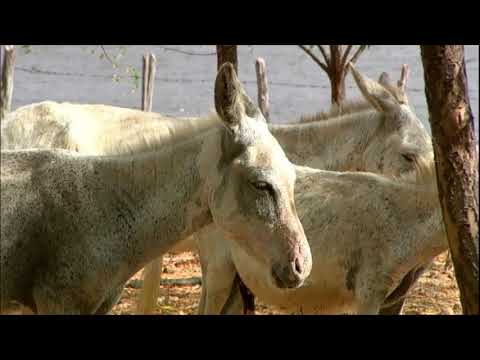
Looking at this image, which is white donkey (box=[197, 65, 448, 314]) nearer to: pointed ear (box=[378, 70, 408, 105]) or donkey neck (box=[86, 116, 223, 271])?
donkey neck (box=[86, 116, 223, 271])

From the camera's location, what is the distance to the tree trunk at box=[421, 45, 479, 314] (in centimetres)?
Result: 301

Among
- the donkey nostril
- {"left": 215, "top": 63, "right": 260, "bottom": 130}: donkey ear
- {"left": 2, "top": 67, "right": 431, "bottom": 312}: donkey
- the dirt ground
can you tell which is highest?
{"left": 215, "top": 63, "right": 260, "bottom": 130}: donkey ear

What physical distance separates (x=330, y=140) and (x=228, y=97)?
10.4 ft

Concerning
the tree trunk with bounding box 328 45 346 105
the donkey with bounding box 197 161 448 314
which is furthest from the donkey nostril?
the tree trunk with bounding box 328 45 346 105

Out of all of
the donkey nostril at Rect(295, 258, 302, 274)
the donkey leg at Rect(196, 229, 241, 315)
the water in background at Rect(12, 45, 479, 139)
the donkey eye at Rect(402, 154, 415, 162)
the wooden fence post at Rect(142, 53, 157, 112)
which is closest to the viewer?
the donkey nostril at Rect(295, 258, 302, 274)

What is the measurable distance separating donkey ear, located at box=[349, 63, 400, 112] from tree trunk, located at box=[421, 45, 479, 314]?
409 cm

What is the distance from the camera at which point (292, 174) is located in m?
4.14

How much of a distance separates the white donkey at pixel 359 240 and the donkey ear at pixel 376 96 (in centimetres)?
149

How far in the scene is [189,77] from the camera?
58.5 feet

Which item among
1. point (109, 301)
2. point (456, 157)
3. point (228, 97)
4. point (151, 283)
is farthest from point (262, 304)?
point (456, 157)

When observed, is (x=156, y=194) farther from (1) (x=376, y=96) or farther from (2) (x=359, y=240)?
(1) (x=376, y=96)

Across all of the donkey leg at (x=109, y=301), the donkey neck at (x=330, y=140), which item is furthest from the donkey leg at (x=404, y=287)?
the donkey leg at (x=109, y=301)
